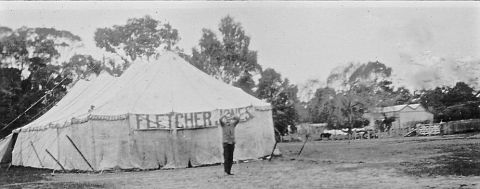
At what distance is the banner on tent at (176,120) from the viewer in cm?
1321

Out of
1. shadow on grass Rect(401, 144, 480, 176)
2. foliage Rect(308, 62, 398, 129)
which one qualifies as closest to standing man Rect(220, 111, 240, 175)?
shadow on grass Rect(401, 144, 480, 176)

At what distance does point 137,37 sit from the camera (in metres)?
39.3

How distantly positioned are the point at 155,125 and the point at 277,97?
87.3ft

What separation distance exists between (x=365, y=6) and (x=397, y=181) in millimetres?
4476

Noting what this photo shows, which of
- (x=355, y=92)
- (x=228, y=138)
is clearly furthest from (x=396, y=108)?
(x=228, y=138)

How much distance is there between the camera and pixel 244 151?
14.4 metres

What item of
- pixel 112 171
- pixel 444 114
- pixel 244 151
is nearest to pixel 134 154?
pixel 112 171

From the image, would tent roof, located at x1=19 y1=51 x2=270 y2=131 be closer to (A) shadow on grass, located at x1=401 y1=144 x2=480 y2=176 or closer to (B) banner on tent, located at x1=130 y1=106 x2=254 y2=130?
(B) banner on tent, located at x1=130 y1=106 x2=254 y2=130

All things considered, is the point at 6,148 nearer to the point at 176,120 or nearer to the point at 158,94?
the point at 158,94

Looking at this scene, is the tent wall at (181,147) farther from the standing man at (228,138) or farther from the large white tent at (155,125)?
the standing man at (228,138)

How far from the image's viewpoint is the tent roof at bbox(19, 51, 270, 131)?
1372cm

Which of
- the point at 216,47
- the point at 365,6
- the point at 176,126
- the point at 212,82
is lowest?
the point at 176,126

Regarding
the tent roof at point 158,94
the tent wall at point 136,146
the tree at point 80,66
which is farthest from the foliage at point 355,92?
the tent wall at point 136,146

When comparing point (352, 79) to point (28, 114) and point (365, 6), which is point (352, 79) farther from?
point (365, 6)
